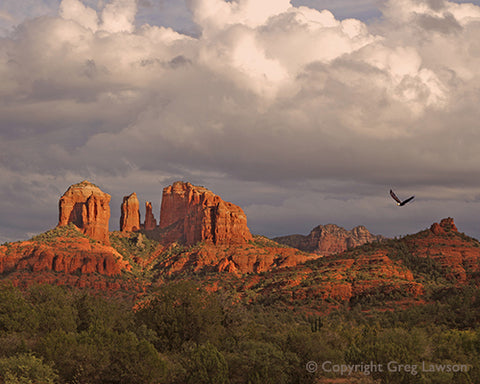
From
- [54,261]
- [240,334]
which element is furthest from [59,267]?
[240,334]

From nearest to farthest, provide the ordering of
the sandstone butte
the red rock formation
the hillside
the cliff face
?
the hillside
the cliff face
the sandstone butte
the red rock formation

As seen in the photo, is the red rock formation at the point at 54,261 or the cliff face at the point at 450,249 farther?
the red rock formation at the point at 54,261

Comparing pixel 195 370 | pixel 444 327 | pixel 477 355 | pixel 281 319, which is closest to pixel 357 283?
pixel 281 319

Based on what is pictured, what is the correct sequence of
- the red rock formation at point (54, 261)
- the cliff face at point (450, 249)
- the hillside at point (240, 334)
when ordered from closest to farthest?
1. the hillside at point (240, 334)
2. the cliff face at point (450, 249)
3. the red rock formation at point (54, 261)

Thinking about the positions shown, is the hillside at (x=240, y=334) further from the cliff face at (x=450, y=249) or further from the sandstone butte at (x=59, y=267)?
the sandstone butte at (x=59, y=267)

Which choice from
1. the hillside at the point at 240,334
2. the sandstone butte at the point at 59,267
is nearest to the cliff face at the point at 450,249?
the hillside at the point at 240,334

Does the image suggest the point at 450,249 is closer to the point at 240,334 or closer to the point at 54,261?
the point at 240,334

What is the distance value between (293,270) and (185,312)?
104 metres

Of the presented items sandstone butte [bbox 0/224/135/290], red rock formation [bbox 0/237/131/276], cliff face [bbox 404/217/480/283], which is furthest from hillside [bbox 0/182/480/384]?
red rock formation [bbox 0/237/131/276]

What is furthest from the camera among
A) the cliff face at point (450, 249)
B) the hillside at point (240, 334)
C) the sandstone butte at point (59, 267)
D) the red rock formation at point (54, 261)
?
the red rock formation at point (54, 261)

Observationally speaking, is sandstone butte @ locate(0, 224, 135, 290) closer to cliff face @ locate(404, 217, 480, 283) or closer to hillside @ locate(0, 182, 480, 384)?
hillside @ locate(0, 182, 480, 384)

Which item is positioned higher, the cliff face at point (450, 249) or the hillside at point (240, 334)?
the cliff face at point (450, 249)

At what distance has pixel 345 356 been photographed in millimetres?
59562

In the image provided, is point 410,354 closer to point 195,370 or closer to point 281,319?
point 195,370
